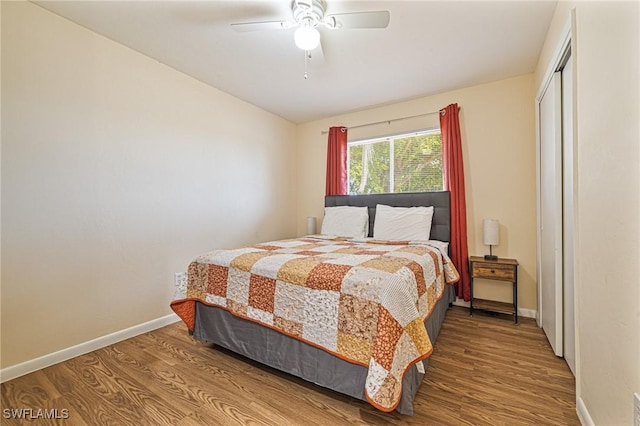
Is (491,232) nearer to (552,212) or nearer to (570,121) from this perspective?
(552,212)

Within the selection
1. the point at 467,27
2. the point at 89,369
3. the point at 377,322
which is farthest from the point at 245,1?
the point at 89,369

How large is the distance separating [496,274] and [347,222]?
171 centimetres

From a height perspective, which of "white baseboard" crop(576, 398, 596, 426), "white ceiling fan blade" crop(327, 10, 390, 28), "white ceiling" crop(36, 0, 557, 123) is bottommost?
"white baseboard" crop(576, 398, 596, 426)

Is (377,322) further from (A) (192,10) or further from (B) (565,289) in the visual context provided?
(A) (192,10)

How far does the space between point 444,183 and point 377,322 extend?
2.39 metres

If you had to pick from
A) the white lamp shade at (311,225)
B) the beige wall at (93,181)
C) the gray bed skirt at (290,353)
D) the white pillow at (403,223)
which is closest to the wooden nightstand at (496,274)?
the white pillow at (403,223)

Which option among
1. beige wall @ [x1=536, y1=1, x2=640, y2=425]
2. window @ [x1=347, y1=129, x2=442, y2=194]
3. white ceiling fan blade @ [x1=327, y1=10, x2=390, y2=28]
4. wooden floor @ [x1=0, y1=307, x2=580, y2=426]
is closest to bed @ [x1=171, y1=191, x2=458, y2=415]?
wooden floor @ [x1=0, y1=307, x2=580, y2=426]

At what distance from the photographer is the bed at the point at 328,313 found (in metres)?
1.37

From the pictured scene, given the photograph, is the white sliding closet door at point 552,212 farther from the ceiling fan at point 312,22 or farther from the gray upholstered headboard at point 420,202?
the ceiling fan at point 312,22

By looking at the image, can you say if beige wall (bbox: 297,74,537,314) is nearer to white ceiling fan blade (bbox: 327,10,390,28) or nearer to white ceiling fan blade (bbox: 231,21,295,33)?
white ceiling fan blade (bbox: 327,10,390,28)

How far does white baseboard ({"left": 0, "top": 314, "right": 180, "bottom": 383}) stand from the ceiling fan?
2667 millimetres

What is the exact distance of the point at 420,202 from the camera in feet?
10.8

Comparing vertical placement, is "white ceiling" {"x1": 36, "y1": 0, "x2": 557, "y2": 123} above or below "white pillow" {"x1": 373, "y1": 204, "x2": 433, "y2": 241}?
above

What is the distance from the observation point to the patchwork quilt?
1344 millimetres
